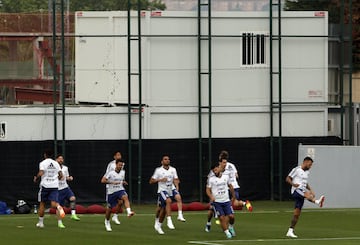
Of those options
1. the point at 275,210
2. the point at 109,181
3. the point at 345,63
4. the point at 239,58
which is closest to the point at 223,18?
the point at 239,58

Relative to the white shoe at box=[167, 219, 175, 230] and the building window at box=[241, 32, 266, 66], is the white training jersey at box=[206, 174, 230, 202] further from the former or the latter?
the building window at box=[241, 32, 266, 66]

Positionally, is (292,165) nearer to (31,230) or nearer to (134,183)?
(134,183)

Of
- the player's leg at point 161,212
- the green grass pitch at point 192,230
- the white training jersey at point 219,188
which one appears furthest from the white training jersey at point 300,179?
the player's leg at point 161,212

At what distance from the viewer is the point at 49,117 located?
163ft

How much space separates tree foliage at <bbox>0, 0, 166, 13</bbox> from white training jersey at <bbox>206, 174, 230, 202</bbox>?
18167 millimetres

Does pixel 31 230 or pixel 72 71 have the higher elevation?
pixel 72 71

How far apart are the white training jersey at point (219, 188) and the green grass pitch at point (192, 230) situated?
41.0 inches

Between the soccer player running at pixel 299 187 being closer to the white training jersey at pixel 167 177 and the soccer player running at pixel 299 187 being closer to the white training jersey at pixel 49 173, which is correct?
the white training jersey at pixel 167 177

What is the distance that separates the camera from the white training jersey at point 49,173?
119ft

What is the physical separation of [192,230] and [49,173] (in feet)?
14.7

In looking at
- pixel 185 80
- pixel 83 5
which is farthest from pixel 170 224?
pixel 83 5

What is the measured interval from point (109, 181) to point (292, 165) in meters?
17.1

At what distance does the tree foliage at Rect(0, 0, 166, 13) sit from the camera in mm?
60400

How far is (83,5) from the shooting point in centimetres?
6856
